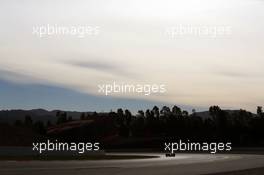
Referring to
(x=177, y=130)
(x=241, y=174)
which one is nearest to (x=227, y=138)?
(x=177, y=130)

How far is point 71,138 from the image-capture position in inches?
4508

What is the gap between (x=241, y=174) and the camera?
33.9 meters

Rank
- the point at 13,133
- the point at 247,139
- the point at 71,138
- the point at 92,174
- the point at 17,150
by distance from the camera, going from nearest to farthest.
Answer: the point at 92,174
the point at 17,150
the point at 13,133
the point at 71,138
the point at 247,139

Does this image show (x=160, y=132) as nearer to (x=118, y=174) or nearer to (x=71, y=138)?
(x=71, y=138)

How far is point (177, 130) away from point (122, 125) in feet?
66.6

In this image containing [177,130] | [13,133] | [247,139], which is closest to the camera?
[13,133]

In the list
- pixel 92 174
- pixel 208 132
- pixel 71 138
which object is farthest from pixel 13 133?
pixel 208 132

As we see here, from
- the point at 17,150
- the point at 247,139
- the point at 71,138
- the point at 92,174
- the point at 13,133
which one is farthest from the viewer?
the point at 247,139

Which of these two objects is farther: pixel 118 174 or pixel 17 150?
pixel 17 150

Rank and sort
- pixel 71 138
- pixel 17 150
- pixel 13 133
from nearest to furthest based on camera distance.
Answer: pixel 17 150, pixel 13 133, pixel 71 138

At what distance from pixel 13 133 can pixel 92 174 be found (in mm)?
67228

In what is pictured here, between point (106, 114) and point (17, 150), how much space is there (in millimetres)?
50044

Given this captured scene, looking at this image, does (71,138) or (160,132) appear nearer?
(71,138)

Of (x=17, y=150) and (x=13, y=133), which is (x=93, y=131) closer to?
(x=13, y=133)
